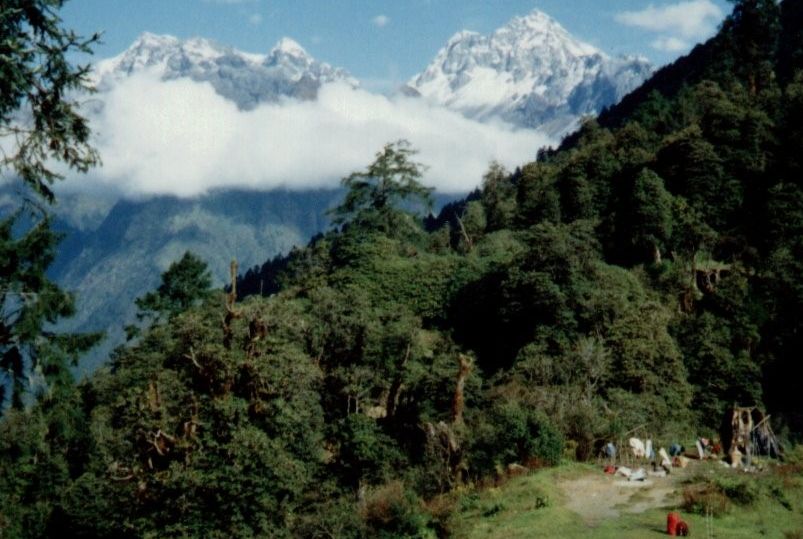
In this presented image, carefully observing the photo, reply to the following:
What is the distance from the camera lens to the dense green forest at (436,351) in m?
23.9

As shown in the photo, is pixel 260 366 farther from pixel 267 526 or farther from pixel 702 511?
pixel 702 511

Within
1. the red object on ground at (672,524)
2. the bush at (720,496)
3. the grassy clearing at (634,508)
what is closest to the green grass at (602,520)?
the grassy clearing at (634,508)

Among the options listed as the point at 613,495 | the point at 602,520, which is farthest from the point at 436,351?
the point at 602,520

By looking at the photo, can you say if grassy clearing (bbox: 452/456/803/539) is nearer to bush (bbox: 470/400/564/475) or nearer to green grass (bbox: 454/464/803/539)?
green grass (bbox: 454/464/803/539)

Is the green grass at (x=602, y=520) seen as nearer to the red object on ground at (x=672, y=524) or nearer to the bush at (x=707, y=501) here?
the bush at (x=707, y=501)

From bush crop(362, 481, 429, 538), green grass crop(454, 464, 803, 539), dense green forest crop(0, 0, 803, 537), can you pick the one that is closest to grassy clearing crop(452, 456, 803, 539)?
green grass crop(454, 464, 803, 539)

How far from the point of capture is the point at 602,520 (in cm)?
2269

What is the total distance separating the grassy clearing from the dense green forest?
1873 mm

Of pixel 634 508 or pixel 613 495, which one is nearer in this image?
pixel 634 508

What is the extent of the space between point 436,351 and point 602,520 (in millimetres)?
26708

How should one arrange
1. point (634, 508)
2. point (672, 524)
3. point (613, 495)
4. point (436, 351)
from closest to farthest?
1. point (672, 524)
2. point (634, 508)
3. point (613, 495)
4. point (436, 351)

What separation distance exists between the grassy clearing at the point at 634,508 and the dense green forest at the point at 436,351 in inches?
73.7

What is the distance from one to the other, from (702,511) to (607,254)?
38925mm

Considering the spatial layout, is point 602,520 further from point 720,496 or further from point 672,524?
point 720,496
